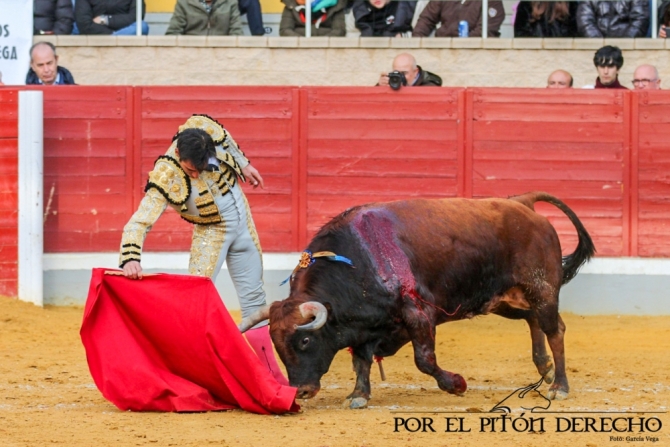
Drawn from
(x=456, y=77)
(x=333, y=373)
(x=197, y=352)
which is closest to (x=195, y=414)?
(x=197, y=352)

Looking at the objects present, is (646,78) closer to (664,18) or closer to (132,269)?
(664,18)

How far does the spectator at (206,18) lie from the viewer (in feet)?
32.7

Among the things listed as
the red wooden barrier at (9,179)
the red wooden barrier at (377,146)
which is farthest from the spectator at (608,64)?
the red wooden barrier at (9,179)

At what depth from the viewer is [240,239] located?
598cm

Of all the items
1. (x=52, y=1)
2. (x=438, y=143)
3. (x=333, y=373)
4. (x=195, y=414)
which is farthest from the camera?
(x=52, y=1)

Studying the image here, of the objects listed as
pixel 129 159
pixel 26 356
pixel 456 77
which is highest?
pixel 456 77

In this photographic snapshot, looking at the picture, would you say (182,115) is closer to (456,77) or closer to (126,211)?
(126,211)

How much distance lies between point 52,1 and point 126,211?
215 cm

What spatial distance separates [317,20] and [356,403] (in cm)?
514

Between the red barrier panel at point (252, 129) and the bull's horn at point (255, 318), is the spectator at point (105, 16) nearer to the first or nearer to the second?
the red barrier panel at point (252, 129)

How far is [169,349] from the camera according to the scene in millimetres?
5543

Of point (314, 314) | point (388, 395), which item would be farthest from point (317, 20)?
point (314, 314)

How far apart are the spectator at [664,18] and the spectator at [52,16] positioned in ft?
15.7

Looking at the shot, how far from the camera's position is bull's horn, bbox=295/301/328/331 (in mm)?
5273
